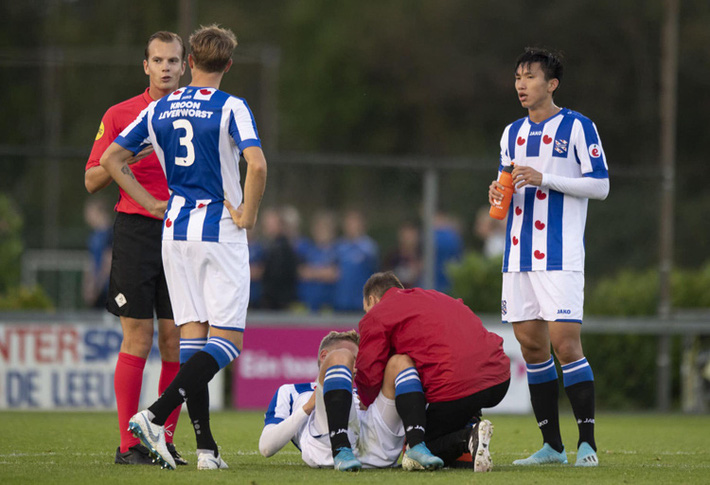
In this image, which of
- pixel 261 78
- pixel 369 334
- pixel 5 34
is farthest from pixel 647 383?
pixel 5 34

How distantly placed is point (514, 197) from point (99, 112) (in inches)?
749

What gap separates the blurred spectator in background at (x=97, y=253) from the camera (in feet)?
44.8

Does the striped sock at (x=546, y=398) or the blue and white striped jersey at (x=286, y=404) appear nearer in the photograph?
the blue and white striped jersey at (x=286, y=404)

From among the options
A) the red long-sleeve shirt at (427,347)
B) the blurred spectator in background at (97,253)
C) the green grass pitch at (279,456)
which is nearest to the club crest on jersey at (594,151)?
the red long-sleeve shirt at (427,347)

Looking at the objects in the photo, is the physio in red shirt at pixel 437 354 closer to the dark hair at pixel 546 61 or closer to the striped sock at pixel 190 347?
the striped sock at pixel 190 347

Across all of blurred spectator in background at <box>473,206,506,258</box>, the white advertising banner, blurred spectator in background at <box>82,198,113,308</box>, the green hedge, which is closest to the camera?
the white advertising banner

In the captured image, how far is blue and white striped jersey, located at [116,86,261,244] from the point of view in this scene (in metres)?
5.92

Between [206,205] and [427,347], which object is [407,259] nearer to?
[427,347]

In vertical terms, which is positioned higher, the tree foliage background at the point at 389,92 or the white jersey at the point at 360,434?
the tree foliage background at the point at 389,92

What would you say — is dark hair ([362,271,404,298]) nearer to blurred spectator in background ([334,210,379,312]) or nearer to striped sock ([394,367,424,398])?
striped sock ([394,367,424,398])

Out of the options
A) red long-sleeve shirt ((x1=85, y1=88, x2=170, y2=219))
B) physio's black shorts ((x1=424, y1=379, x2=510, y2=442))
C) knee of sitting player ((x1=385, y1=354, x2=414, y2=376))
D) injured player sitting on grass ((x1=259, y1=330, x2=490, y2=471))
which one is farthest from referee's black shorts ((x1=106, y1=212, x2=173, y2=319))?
physio's black shorts ((x1=424, y1=379, x2=510, y2=442))

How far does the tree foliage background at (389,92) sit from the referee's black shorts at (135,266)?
20.9ft

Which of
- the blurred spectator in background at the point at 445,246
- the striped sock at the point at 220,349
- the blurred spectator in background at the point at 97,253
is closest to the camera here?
the striped sock at the point at 220,349

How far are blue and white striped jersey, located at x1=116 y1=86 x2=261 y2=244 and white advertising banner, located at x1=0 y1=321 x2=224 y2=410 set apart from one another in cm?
603
